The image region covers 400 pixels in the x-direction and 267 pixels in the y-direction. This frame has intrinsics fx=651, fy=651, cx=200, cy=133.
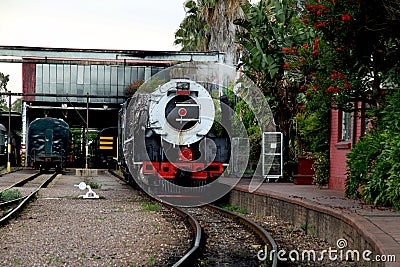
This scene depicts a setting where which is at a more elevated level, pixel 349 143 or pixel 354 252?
pixel 349 143

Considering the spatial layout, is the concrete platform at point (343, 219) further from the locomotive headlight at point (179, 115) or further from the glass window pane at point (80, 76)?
the glass window pane at point (80, 76)

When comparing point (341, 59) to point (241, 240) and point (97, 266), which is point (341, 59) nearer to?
point (241, 240)

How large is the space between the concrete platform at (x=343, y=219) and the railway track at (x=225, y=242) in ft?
3.02

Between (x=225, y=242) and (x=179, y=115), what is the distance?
22.3 ft

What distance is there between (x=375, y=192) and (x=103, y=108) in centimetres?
3493

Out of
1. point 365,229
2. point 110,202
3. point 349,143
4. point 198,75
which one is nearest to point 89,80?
point 198,75

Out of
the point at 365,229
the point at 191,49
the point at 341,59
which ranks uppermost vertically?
the point at 191,49

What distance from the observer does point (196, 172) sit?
55.3 feet

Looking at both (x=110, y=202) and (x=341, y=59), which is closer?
(x=341, y=59)

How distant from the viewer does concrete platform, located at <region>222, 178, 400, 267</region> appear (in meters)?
7.40

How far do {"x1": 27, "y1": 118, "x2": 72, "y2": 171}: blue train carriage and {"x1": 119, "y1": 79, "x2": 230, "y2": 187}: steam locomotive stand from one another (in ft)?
63.5

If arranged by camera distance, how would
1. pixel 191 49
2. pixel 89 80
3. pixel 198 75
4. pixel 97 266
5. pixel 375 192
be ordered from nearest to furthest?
1. pixel 97 266
2. pixel 375 192
3. pixel 198 75
4. pixel 191 49
5. pixel 89 80

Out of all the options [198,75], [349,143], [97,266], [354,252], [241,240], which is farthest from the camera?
[198,75]

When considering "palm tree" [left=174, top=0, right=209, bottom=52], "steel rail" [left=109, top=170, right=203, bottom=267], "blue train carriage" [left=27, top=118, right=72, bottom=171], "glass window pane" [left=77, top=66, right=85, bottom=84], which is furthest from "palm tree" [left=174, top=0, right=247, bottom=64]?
"steel rail" [left=109, top=170, right=203, bottom=267]
